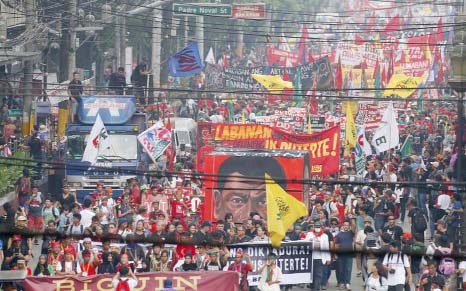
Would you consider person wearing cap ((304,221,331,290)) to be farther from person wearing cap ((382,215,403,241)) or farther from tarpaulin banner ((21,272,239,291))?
tarpaulin banner ((21,272,239,291))

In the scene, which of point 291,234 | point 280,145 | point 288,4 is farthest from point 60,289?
point 288,4

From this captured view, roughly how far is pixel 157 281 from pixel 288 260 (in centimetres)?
263

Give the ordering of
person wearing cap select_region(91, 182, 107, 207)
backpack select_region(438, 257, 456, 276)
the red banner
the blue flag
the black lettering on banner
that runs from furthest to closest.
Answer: the red banner < the blue flag < the black lettering on banner < person wearing cap select_region(91, 182, 107, 207) < backpack select_region(438, 257, 456, 276)

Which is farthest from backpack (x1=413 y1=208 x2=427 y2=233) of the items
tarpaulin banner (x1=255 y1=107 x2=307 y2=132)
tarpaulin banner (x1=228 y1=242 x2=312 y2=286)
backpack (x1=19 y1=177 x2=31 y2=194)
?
tarpaulin banner (x1=255 y1=107 x2=307 y2=132)

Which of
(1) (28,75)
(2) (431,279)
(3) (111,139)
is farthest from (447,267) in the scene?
(1) (28,75)

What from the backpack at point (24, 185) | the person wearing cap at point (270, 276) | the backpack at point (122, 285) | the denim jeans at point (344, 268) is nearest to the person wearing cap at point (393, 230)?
the denim jeans at point (344, 268)

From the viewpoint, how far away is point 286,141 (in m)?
26.1

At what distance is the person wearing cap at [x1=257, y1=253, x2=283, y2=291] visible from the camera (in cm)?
1816

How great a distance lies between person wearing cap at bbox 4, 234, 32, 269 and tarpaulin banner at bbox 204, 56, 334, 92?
22.5 meters

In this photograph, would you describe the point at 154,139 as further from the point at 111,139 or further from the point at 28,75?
the point at 28,75

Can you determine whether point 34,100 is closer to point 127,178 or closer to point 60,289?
point 127,178

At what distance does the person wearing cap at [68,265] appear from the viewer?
18.1 metres

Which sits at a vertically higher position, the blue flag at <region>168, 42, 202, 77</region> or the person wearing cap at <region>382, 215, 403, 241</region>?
the blue flag at <region>168, 42, 202, 77</region>

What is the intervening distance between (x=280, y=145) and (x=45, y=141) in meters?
6.79
